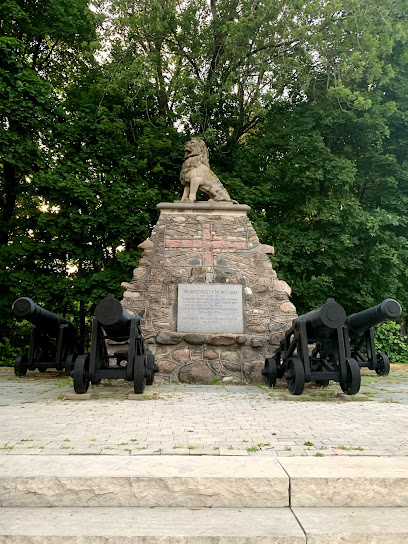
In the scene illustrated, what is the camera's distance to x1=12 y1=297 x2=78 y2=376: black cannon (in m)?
8.00

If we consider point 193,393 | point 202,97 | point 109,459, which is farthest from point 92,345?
point 202,97

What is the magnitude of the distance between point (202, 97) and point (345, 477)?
→ 1209 cm

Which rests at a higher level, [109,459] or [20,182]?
[20,182]

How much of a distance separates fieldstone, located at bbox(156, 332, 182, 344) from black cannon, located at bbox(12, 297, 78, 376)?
5.33 ft

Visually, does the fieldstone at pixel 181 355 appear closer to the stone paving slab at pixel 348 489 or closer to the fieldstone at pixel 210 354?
the fieldstone at pixel 210 354

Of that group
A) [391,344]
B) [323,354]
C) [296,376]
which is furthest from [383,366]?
[391,344]

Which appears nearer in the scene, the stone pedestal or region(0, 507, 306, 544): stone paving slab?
region(0, 507, 306, 544): stone paving slab

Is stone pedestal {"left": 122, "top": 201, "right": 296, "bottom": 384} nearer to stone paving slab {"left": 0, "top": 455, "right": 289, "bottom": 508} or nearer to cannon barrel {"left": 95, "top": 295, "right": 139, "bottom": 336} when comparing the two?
cannon barrel {"left": 95, "top": 295, "right": 139, "bottom": 336}

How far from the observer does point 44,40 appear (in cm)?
1423

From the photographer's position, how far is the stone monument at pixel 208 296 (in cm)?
802

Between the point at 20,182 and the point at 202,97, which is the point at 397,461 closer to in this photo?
the point at 202,97

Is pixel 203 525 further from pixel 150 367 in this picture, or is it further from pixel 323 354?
pixel 150 367

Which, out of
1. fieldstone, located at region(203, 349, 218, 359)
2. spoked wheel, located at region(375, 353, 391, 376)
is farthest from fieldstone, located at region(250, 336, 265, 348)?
spoked wheel, located at region(375, 353, 391, 376)

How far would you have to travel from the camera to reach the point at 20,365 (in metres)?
8.27
